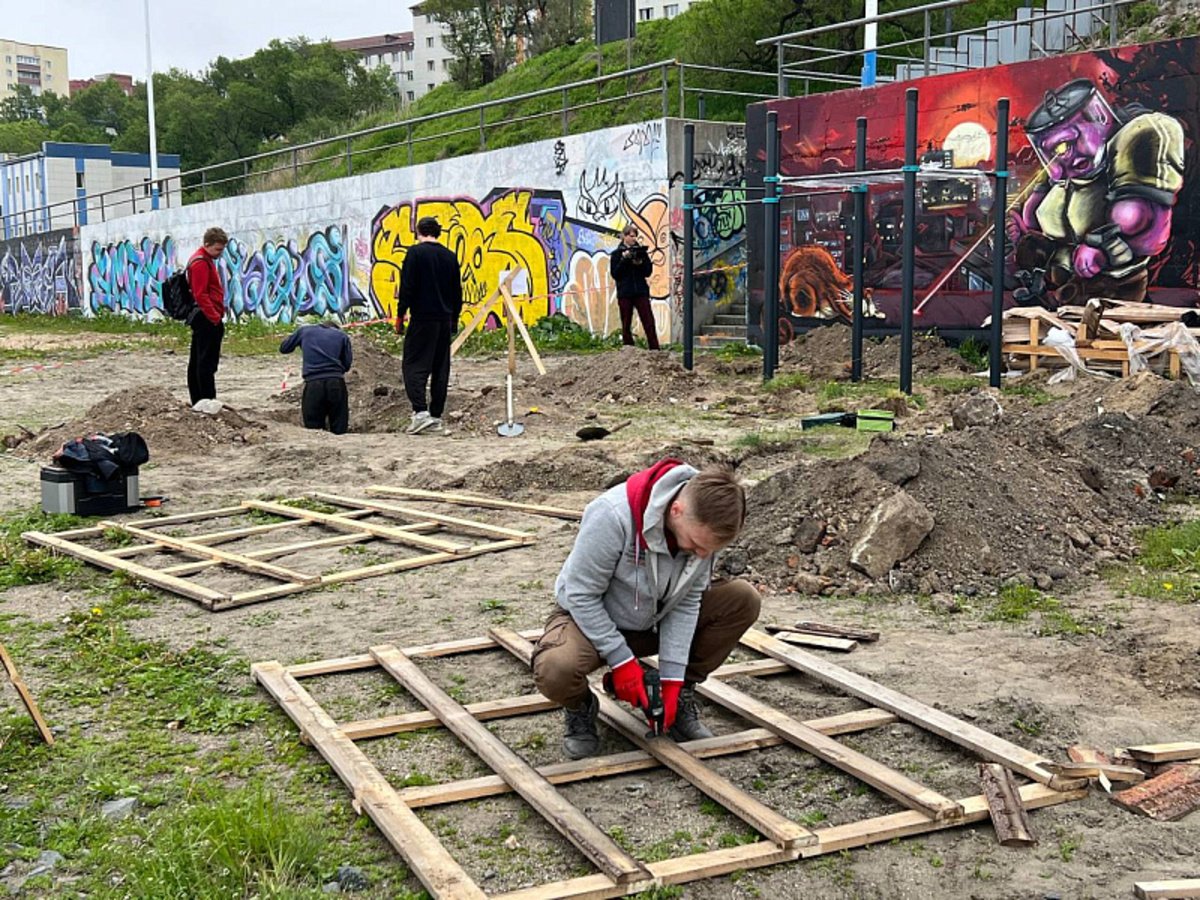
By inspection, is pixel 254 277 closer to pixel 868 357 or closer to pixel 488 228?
pixel 488 228

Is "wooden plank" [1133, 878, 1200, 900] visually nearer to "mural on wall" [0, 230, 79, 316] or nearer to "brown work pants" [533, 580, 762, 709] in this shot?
"brown work pants" [533, 580, 762, 709]

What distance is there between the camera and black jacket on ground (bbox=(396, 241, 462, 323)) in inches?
484

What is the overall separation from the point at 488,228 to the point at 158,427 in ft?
46.4

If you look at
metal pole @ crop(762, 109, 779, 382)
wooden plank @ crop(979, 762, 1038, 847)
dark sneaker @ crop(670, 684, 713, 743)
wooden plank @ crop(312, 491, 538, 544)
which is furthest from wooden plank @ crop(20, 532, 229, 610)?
metal pole @ crop(762, 109, 779, 382)

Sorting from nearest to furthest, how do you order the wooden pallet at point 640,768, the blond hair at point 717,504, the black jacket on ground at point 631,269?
the wooden pallet at point 640,768 → the blond hair at point 717,504 → the black jacket on ground at point 631,269

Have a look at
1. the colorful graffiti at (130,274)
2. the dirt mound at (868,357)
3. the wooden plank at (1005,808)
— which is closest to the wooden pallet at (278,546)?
A: the wooden plank at (1005,808)

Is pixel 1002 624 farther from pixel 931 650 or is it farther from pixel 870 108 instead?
pixel 870 108

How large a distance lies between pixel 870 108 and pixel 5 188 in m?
63.7

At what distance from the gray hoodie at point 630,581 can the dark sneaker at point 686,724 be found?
0.31 m

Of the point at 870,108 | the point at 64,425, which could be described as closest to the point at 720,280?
the point at 870,108

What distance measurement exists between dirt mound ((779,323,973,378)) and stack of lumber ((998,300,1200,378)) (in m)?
1.11

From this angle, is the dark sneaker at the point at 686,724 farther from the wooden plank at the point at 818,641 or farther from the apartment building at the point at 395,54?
the apartment building at the point at 395,54

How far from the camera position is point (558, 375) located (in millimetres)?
15977

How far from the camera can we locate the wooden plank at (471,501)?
28.5ft
